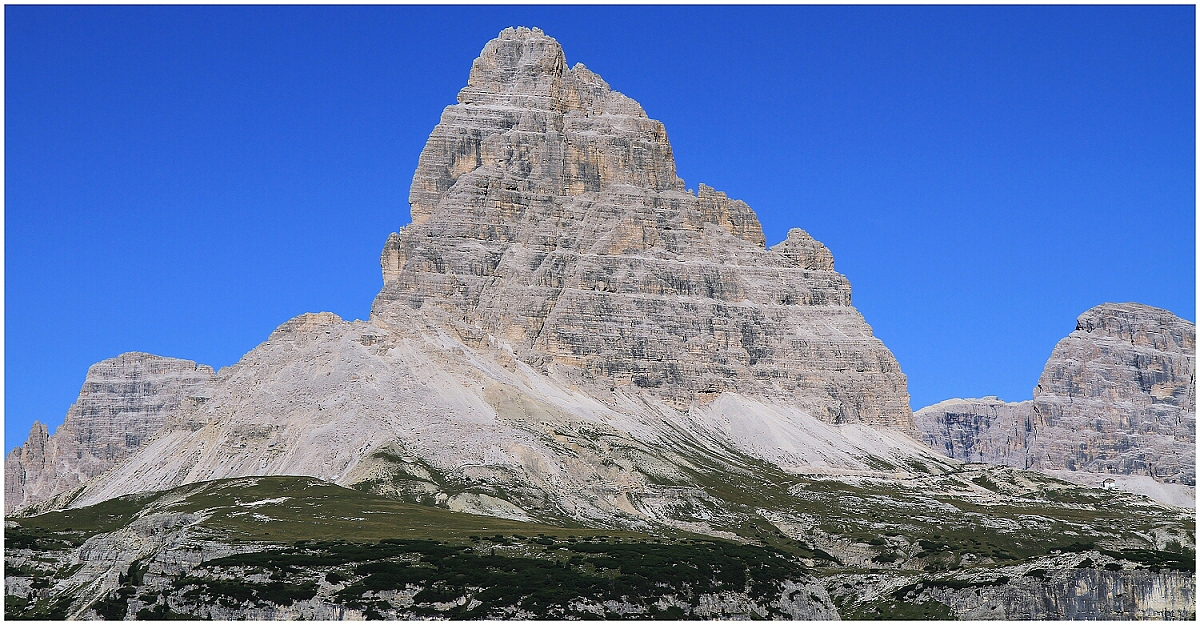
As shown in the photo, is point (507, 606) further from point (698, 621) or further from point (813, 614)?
point (813, 614)

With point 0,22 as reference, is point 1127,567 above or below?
below

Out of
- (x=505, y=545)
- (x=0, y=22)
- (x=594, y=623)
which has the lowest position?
(x=594, y=623)

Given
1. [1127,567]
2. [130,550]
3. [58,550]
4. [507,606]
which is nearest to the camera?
[507,606]

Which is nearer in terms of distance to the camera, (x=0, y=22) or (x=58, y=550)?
(x=0, y=22)

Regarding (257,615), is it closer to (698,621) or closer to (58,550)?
(698,621)

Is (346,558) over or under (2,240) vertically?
under

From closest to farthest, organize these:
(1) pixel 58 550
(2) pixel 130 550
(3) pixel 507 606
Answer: (3) pixel 507 606
(2) pixel 130 550
(1) pixel 58 550

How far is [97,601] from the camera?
150875 millimetres

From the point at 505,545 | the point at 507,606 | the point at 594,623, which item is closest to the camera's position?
the point at 594,623

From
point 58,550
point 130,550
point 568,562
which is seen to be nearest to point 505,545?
point 568,562

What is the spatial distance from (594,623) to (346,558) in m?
39.5

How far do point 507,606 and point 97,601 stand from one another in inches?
1512

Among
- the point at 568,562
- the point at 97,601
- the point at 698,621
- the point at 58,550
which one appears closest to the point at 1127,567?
the point at 698,621

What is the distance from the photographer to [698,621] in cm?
15525
